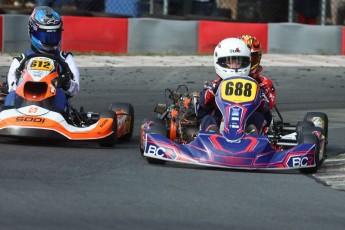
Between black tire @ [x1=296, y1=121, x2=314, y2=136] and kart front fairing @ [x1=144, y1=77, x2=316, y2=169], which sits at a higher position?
black tire @ [x1=296, y1=121, x2=314, y2=136]

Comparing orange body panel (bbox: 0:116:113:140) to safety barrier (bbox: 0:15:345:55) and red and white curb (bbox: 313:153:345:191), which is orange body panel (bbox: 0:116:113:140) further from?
safety barrier (bbox: 0:15:345:55)

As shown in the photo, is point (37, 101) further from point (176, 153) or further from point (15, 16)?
point (15, 16)

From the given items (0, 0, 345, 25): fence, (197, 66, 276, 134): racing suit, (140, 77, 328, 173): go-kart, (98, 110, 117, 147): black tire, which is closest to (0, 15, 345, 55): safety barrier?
(0, 0, 345, 25): fence

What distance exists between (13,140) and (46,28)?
0.94 m

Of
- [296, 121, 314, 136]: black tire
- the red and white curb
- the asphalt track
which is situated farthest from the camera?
[296, 121, 314, 136]: black tire

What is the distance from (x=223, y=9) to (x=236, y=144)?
10127 mm

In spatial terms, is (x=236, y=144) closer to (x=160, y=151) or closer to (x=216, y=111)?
(x=160, y=151)

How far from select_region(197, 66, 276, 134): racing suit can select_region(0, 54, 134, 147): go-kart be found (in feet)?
2.39

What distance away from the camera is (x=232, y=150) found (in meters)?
7.52

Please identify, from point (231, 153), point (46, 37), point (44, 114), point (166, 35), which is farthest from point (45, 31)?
point (166, 35)

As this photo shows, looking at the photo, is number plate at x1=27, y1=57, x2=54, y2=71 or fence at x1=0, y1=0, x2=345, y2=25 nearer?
number plate at x1=27, y1=57, x2=54, y2=71

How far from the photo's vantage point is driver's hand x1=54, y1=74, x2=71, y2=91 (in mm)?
8703

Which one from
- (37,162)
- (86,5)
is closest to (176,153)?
(37,162)

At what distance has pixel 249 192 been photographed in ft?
22.3
